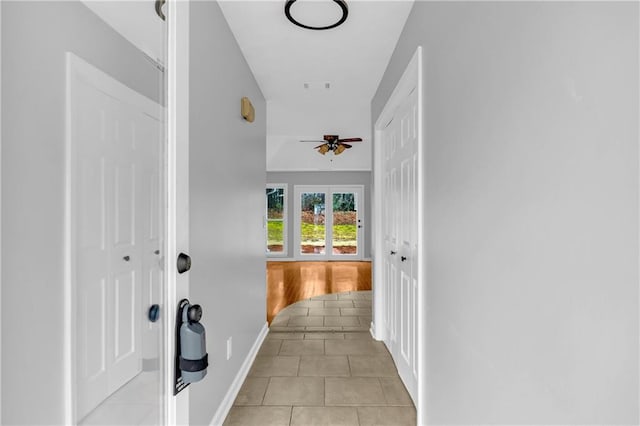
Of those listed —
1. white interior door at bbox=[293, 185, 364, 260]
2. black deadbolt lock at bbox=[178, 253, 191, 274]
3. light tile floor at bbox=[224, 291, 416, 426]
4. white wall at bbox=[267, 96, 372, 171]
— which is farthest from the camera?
white interior door at bbox=[293, 185, 364, 260]

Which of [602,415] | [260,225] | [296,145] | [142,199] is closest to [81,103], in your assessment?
[142,199]

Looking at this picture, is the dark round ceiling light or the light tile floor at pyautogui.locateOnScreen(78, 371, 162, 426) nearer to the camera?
the light tile floor at pyautogui.locateOnScreen(78, 371, 162, 426)

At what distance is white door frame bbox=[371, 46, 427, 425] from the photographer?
1824 mm

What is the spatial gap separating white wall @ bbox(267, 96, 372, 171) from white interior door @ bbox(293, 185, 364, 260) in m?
0.69

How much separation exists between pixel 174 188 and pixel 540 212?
99 cm

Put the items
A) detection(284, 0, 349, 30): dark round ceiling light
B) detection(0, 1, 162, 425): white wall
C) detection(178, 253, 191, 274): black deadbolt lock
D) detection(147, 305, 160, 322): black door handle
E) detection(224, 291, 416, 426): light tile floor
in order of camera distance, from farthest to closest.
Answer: detection(224, 291, 416, 426): light tile floor < detection(284, 0, 349, 30): dark round ceiling light < detection(178, 253, 191, 274): black deadbolt lock < detection(147, 305, 160, 322): black door handle < detection(0, 1, 162, 425): white wall

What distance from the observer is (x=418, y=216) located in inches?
73.3

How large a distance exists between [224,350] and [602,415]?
1.88 meters

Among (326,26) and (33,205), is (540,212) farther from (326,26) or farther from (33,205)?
(326,26)

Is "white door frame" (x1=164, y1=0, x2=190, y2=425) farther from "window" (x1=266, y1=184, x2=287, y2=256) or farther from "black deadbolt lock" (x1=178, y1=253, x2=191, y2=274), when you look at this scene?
"window" (x1=266, y1=184, x2=287, y2=256)

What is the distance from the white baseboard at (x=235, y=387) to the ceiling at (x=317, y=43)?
2.35 meters

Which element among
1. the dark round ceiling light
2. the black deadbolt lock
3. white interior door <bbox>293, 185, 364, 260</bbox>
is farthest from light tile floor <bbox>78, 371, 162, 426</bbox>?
white interior door <bbox>293, 185, 364, 260</bbox>

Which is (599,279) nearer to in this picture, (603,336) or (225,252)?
(603,336)

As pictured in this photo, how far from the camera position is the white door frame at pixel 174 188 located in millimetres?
983
